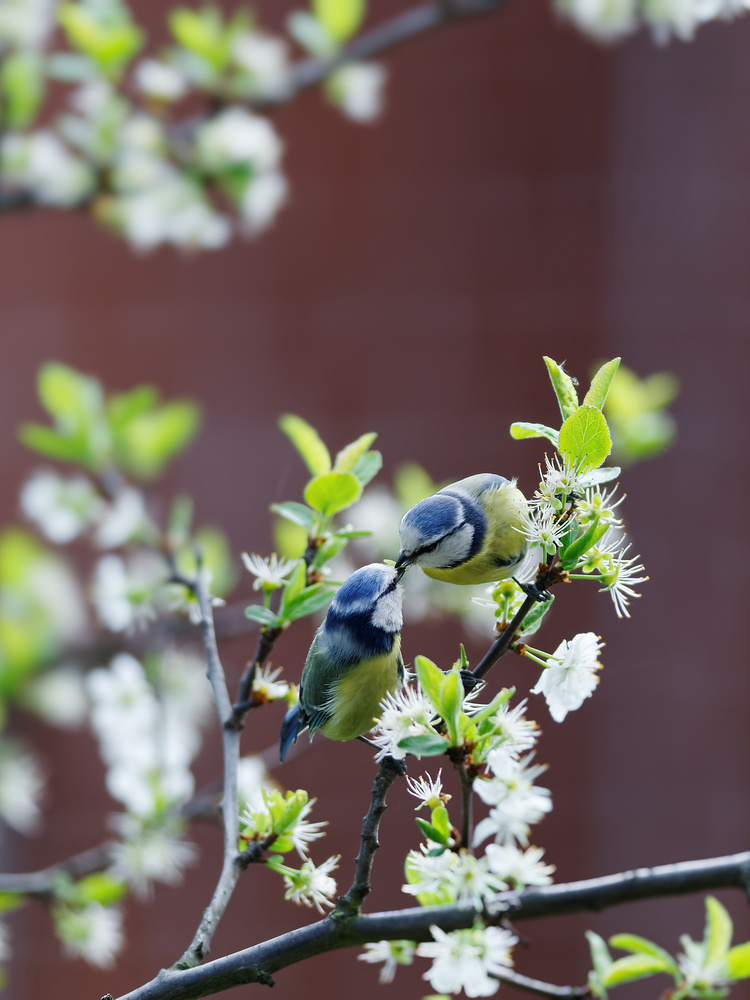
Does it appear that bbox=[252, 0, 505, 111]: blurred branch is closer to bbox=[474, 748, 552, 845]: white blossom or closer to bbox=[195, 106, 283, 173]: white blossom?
bbox=[195, 106, 283, 173]: white blossom

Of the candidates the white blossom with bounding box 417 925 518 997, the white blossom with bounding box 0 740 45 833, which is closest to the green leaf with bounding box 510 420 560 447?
the white blossom with bounding box 417 925 518 997

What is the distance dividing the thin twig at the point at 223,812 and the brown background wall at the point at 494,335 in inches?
13.9

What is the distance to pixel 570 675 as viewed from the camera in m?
0.21

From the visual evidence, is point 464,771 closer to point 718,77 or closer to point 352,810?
point 352,810

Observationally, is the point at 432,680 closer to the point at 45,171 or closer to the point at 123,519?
the point at 123,519

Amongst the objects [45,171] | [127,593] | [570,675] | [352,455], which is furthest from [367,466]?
[45,171]

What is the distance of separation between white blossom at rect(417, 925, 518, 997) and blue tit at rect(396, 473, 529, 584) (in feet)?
0.29

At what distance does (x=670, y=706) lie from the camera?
0.95 m

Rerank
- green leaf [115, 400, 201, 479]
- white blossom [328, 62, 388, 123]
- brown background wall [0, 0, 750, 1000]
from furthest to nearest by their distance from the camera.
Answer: brown background wall [0, 0, 750, 1000]
white blossom [328, 62, 388, 123]
green leaf [115, 400, 201, 479]

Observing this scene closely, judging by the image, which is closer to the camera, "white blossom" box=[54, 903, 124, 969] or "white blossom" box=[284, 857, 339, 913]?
"white blossom" box=[284, 857, 339, 913]

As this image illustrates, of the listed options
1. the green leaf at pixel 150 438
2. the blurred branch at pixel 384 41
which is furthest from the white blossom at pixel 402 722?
the blurred branch at pixel 384 41

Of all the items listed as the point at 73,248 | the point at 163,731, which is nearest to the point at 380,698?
the point at 163,731

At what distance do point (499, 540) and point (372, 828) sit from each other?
8cm

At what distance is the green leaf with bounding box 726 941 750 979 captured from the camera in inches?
9.3
